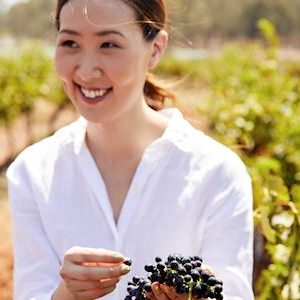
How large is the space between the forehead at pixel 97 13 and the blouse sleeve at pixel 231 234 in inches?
17.0

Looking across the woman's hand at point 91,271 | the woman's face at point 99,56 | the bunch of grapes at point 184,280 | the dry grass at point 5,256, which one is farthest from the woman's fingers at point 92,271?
the dry grass at point 5,256

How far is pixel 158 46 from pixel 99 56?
218mm

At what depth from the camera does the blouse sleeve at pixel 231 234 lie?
5.31ft

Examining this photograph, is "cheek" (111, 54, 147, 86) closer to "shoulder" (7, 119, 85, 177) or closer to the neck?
the neck

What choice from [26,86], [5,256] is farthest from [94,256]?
[26,86]

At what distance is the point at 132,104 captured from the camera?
1727 millimetres

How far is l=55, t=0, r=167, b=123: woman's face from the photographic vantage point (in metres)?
1.60

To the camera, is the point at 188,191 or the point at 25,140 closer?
the point at 188,191

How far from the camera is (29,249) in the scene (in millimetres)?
1728

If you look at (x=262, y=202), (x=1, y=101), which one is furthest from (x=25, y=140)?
(x=262, y=202)

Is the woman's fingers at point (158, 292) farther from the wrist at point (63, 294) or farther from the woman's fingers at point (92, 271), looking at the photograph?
the wrist at point (63, 294)

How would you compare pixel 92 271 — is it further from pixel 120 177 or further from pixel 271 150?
pixel 271 150

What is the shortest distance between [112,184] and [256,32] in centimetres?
4484

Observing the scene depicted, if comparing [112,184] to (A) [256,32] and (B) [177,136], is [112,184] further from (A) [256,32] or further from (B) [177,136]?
(A) [256,32]
